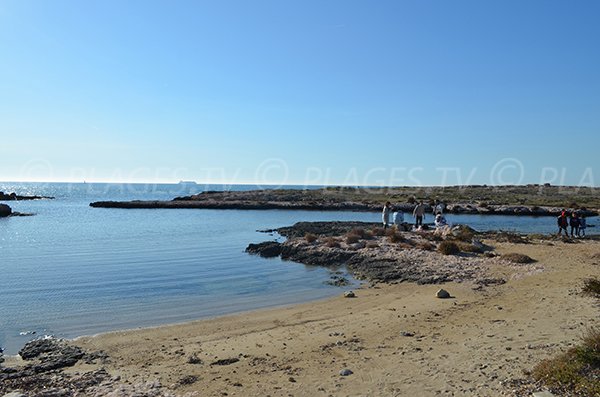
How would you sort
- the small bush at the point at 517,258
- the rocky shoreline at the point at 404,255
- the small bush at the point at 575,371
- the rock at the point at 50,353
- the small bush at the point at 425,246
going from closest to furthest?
the small bush at the point at 575,371 → the rock at the point at 50,353 → the rocky shoreline at the point at 404,255 → the small bush at the point at 517,258 → the small bush at the point at 425,246

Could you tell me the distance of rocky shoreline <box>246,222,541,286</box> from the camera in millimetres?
19406

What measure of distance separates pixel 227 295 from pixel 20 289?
8.11 m

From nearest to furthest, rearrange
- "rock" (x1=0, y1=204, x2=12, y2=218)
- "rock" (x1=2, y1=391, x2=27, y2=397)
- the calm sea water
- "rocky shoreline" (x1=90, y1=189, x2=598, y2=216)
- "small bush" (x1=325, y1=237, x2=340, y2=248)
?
"rock" (x1=2, y1=391, x2=27, y2=397) < the calm sea water < "small bush" (x1=325, y1=237, x2=340, y2=248) < "rock" (x1=0, y1=204, x2=12, y2=218) < "rocky shoreline" (x1=90, y1=189, x2=598, y2=216)

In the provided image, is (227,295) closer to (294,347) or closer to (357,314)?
(357,314)

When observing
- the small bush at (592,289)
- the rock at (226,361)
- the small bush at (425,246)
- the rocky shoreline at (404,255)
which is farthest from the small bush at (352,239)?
the rock at (226,361)

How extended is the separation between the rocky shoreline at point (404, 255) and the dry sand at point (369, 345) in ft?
10.1

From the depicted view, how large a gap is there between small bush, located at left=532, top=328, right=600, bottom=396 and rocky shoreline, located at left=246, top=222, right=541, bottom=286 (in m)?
8.92

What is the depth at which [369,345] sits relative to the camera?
1056 cm

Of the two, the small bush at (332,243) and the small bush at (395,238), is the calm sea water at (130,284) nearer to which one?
A: the small bush at (332,243)

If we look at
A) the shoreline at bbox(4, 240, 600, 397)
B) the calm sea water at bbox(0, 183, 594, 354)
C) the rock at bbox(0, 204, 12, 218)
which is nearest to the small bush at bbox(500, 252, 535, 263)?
the shoreline at bbox(4, 240, 600, 397)

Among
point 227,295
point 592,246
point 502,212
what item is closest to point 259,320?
point 227,295

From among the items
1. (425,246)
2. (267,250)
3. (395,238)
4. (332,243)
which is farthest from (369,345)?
(267,250)

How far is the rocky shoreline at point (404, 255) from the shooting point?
63.7ft

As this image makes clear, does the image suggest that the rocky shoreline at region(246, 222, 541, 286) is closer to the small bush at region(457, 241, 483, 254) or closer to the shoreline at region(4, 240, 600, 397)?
the small bush at region(457, 241, 483, 254)
